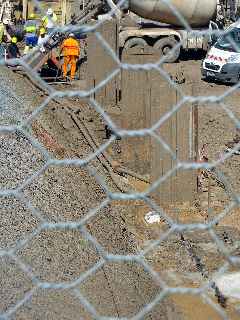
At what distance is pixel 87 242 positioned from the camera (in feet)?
15.6

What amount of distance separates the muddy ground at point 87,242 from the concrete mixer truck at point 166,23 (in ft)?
23.7

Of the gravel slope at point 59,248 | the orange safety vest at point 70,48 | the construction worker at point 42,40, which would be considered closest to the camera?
the gravel slope at point 59,248

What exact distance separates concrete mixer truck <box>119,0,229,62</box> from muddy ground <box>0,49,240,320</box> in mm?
7230

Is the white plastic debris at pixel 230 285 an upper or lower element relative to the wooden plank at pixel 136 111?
lower

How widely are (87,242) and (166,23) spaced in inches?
476

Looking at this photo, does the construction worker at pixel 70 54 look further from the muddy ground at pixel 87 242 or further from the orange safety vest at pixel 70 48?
the muddy ground at pixel 87 242

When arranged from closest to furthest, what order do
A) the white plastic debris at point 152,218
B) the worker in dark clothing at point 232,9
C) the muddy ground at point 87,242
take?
the muddy ground at point 87,242
the white plastic debris at point 152,218
the worker in dark clothing at point 232,9

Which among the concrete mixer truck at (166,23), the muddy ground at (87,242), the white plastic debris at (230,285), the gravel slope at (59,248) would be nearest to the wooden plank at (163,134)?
the muddy ground at (87,242)

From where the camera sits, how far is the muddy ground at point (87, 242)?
3982 millimetres

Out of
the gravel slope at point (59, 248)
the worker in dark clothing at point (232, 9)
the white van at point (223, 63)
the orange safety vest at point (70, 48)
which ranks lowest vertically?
the gravel slope at point (59, 248)

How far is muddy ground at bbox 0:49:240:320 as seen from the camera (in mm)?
3982

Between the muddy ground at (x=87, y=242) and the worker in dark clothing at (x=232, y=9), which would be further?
the worker in dark clothing at (x=232, y=9)

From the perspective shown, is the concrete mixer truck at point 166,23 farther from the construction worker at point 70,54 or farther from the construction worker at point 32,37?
the construction worker at point 32,37

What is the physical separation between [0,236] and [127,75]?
15.1ft
